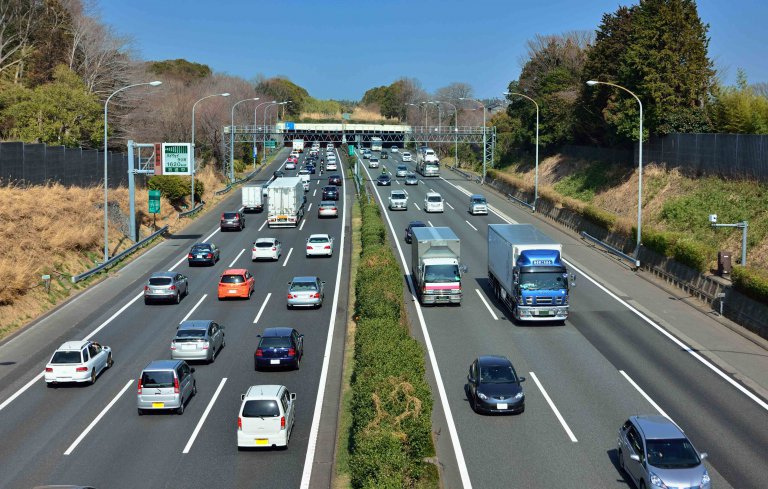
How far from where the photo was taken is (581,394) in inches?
1053

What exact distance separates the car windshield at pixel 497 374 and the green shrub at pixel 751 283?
1482 cm

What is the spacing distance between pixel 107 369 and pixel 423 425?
15805mm

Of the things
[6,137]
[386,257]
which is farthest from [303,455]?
[6,137]

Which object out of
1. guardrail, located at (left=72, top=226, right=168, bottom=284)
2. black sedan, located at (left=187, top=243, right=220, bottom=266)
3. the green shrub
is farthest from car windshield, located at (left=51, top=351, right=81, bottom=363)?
the green shrub

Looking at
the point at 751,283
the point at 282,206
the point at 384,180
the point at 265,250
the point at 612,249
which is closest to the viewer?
the point at 751,283

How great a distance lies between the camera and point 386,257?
40.0 m

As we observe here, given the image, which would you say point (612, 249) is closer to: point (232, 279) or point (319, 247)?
point (319, 247)

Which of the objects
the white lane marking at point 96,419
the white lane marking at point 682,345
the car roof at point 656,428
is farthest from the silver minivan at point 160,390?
the white lane marking at point 682,345

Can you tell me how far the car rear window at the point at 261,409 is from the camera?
22.2 metres

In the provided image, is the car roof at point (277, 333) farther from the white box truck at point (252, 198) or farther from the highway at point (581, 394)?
the white box truck at point (252, 198)

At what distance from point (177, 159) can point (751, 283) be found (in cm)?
3773

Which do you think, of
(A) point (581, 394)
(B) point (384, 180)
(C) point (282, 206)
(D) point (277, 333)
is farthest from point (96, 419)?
(B) point (384, 180)

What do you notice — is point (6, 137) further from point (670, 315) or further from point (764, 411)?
point (764, 411)

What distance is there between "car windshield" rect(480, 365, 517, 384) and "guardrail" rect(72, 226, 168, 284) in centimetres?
2668
